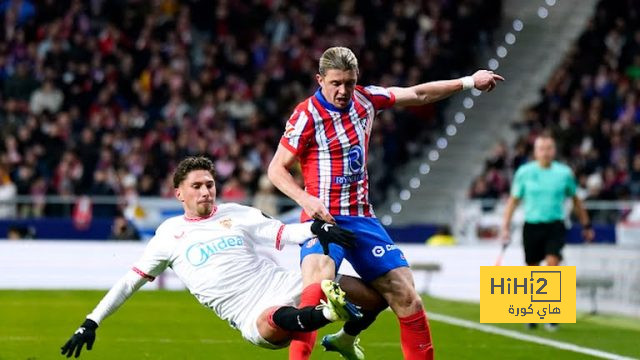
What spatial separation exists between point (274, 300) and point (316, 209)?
2.16 ft

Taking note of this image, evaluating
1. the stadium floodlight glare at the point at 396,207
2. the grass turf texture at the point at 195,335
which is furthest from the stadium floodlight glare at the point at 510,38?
the grass turf texture at the point at 195,335

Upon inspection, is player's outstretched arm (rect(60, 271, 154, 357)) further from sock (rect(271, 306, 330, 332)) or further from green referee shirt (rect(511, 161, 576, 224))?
green referee shirt (rect(511, 161, 576, 224))

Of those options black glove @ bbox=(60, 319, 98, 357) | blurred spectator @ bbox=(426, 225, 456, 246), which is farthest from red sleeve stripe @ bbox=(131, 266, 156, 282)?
blurred spectator @ bbox=(426, 225, 456, 246)

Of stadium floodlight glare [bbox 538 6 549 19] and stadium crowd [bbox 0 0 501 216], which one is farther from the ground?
stadium floodlight glare [bbox 538 6 549 19]

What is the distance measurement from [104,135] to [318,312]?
55.3 ft

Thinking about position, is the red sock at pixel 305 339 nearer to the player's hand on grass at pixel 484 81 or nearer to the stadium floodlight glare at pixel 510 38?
the player's hand on grass at pixel 484 81

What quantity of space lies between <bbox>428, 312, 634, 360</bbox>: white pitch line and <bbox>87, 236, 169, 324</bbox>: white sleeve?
4.54 metres

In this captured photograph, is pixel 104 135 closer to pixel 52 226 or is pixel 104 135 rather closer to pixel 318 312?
pixel 52 226

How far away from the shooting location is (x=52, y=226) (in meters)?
22.5

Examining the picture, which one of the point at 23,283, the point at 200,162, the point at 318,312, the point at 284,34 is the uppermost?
the point at 284,34

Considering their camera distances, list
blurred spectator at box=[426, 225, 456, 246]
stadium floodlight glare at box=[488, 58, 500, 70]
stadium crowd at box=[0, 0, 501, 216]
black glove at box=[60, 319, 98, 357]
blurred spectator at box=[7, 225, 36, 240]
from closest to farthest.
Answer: black glove at box=[60, 319, 98, 357], blurred spectator at box=[426, 225, 456, 246], blurred spectator at box=[7, 225, 36, 240], stadium crowd at box=[0, 0, 501, 216], stadium floodlight glare at box=[488, 58, 500, 70]

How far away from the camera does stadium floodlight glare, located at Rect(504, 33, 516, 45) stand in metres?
30.3

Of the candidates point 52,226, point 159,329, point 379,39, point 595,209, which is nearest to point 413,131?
point 379,39

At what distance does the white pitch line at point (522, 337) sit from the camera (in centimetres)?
1202
